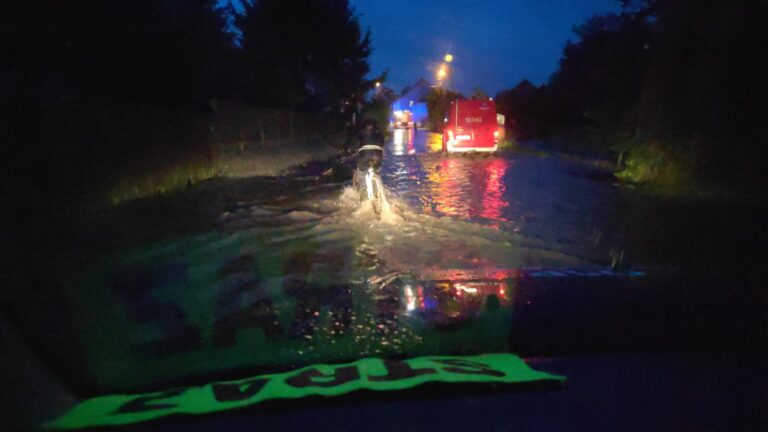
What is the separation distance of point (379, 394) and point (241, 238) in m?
5.79

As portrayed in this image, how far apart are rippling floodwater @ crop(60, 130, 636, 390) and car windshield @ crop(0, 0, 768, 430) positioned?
0.04m

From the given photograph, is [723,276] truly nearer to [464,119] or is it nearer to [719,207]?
[719,207]

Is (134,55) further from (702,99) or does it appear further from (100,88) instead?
(702,99)

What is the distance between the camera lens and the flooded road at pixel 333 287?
15.1 feet

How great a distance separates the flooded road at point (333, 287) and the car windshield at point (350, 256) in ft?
0.12

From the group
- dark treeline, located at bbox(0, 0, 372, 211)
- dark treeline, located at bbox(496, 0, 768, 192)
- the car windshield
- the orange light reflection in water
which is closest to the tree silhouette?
dark treeline, located at bbox(0, 0, 372, 211)

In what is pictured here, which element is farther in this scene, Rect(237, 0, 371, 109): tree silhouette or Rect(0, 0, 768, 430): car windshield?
Rect(237, 0, 371, 109): tree silhouette

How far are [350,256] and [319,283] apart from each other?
130 centimetres

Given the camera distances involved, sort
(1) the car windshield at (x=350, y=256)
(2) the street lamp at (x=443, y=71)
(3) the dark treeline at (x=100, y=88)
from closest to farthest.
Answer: (1) the car windshield at (x=350, y=256) < (3) the dark treeline at (x=100, y=88) < (2) the street lamp at (x=443, y=71)

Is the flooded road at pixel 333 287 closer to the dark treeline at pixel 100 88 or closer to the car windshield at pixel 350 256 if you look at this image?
the car windshield at pixel 350 256

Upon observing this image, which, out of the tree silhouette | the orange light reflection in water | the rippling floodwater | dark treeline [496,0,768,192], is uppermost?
the tree silhouette

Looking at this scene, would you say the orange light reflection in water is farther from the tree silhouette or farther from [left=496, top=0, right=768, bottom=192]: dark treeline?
the tree silhouette

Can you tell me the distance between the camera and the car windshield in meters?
3.62

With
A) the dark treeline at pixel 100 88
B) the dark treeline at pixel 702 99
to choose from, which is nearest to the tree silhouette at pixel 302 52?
the dark treeline at pixel 100 88
